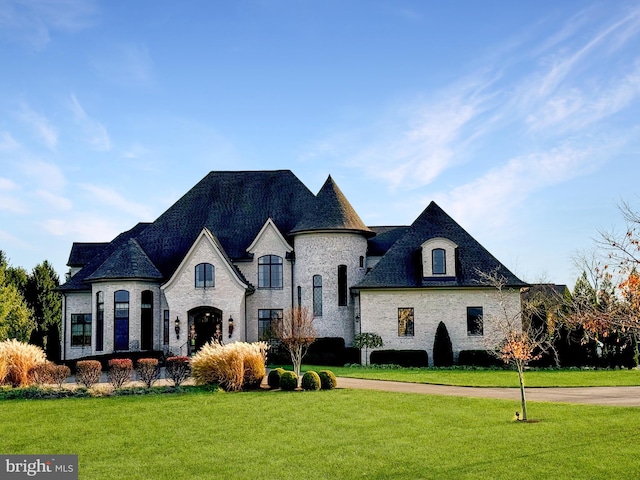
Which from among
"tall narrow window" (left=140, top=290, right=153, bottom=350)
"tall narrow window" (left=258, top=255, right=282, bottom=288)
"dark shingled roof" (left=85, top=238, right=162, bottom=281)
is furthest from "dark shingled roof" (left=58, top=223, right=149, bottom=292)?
"tall narrow window" (left=258, top=255, right=282, bottom=288)

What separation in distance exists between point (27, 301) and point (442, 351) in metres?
36.7

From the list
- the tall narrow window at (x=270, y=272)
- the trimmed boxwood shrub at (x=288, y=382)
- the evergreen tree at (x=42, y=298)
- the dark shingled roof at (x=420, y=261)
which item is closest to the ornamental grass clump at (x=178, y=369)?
the trimmed boxwood shrub at (x=288, y=382)

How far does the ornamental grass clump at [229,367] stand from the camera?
2288 cm

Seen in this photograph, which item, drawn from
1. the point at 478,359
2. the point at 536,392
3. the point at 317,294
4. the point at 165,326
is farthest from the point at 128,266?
the point at 536,392

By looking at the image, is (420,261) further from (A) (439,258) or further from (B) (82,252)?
(B) (82,252)

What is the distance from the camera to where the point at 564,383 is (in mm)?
25438

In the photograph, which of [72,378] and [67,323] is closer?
[72,378]

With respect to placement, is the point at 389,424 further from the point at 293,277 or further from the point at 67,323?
the point at 67,323

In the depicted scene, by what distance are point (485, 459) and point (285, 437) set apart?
4.45 metres

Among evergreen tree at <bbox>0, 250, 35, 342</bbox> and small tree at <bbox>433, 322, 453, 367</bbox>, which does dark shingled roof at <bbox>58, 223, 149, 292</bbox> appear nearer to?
evergreen tree at <bbox>0, 250, 35, 342</bbox>

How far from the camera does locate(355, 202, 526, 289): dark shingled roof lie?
116 ft

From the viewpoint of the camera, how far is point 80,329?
133 feet

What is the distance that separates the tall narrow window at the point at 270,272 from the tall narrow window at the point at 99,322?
29.1ft

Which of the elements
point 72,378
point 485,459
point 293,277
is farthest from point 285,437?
point 293,277
